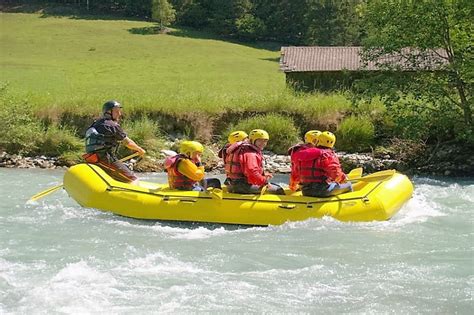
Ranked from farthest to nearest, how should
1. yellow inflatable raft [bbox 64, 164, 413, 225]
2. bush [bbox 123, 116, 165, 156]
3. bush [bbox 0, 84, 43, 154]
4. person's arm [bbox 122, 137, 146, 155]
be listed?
bush [bbox 123, 116, 165, 156] < bush [bbox 0, 84, 43, 154] < person's arm [bbox 122, 137, 146, 155] < yellow inflatable raft [bbox 64, 164, 413, 225]

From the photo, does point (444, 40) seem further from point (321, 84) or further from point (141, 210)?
point (321, 84)

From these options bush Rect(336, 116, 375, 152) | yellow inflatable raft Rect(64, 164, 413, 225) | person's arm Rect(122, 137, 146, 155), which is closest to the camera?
yellow inflatable raft Rect(64, 164, 413, 225)

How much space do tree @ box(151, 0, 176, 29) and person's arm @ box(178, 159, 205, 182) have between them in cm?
4678

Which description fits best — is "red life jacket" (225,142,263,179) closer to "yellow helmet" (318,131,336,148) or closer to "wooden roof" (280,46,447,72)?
"yellow helmet" (318,131,336,148)

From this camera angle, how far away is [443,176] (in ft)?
49.2

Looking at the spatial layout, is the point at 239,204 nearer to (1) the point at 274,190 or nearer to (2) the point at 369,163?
(1) the point at 274,190

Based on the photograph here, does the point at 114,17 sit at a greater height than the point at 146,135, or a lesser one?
lesser

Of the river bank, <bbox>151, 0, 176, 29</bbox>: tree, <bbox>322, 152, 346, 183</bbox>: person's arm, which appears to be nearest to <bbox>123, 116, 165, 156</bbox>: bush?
the river bank

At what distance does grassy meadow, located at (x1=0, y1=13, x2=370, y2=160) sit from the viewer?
704 inches

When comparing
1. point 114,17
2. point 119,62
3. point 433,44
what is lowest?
point 119,62

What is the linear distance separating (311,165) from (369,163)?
6775 mm

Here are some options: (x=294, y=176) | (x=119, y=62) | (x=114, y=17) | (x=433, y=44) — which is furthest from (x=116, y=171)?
(x=114, y=17)

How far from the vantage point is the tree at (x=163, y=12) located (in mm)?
55250

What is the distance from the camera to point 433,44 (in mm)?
15141
